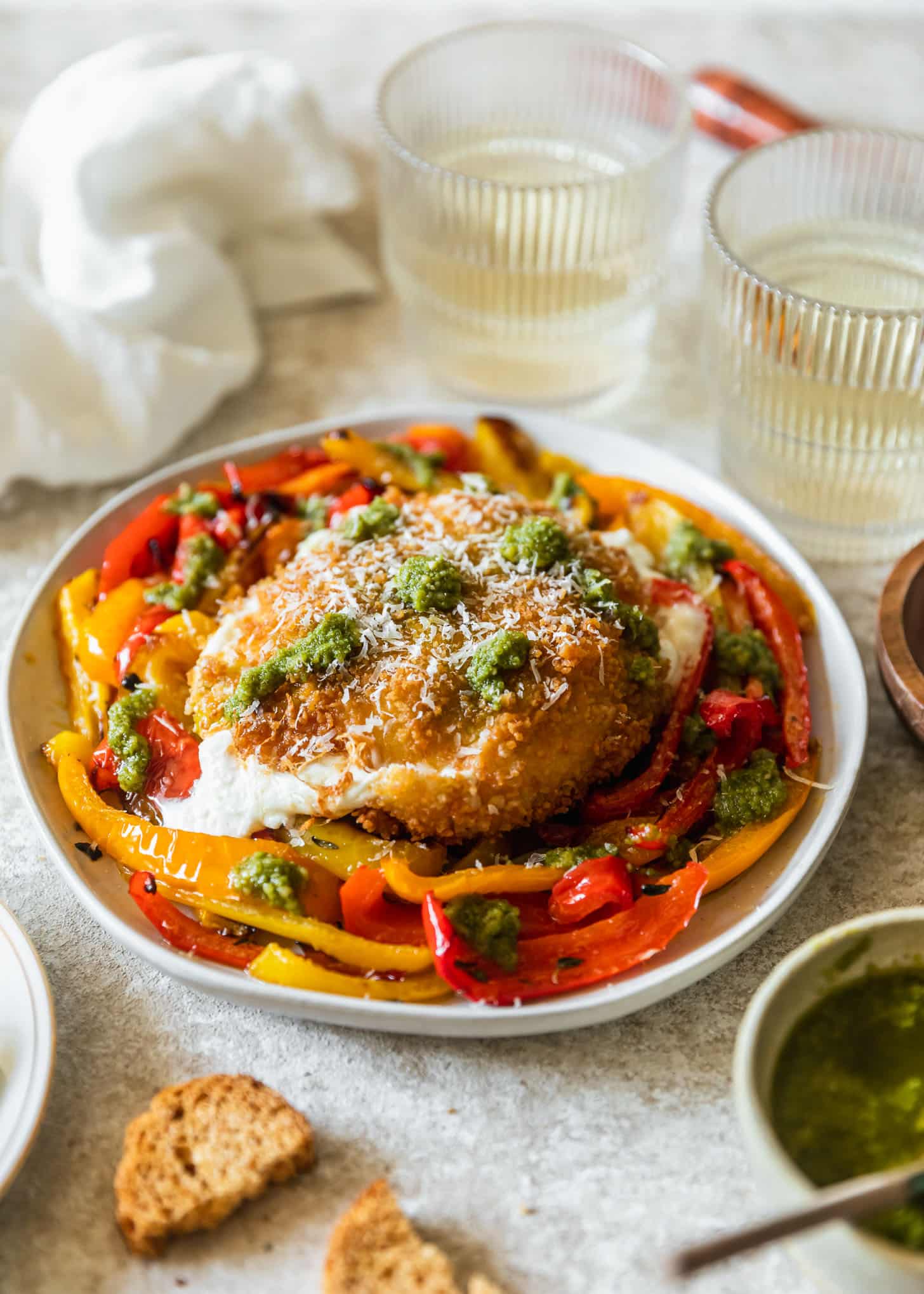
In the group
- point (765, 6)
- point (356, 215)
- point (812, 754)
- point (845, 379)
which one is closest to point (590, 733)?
point (812, 754)

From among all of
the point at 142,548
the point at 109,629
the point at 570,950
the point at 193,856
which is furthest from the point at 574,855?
the point at 142,548

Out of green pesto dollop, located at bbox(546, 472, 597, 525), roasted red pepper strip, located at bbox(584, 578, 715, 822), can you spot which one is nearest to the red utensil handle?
green pesto dollop, located at bbox(546, 472, 597, 525)

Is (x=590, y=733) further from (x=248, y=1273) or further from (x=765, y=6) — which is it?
(x=765, y=6)

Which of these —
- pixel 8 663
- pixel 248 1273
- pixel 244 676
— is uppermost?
pixel 244 676

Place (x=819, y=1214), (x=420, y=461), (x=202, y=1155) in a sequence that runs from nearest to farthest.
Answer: (x=819, y=1214) → (x=202, y=1155) → (x=420, y=461)

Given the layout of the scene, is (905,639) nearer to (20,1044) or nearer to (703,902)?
(703,902)

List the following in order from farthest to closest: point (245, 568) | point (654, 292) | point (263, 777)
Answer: point (654, 292)
point (245, 568)
point (263, 777)
